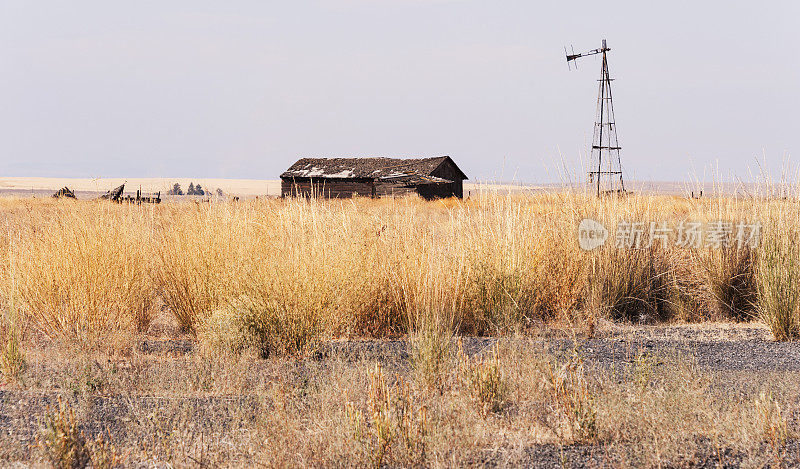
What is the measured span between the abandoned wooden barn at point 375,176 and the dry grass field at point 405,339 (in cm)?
2355

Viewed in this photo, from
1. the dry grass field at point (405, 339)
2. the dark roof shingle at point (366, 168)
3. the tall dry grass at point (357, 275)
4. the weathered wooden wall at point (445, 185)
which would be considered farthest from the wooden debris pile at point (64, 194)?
the tall dry grass at point (357, 275)

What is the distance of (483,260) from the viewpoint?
724cm

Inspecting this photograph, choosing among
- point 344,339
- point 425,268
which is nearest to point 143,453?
point 344,339

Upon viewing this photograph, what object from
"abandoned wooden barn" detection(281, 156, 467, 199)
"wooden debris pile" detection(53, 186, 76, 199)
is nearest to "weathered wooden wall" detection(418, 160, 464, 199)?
"abandoned wooden barn" detection(281, 156, 467, 199)

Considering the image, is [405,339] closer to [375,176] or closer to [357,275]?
[357,275]

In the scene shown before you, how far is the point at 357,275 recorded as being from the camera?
22.8 ft

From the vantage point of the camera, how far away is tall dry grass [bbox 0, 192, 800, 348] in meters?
6.28

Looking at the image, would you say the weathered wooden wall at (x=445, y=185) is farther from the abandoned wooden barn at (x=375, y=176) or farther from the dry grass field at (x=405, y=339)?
the dry grass field at (x=405, y=339)

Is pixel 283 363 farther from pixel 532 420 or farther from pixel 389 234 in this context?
pixel 389 234

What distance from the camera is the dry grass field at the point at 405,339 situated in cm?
376

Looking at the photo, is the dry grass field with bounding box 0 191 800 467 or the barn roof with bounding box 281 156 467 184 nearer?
the dry grass field with bounding box 0 191 800 467

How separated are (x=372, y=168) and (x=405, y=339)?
28.5 m

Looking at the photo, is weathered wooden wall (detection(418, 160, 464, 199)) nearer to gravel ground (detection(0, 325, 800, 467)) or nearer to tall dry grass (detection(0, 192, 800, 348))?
tall dry grass (detection(0, 192, 800, 348))

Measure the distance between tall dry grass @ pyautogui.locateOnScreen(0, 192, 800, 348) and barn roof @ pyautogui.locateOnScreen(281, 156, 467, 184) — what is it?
80.3ft
